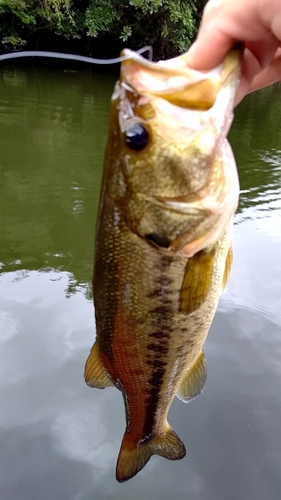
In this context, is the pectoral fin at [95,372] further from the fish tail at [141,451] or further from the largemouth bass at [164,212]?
the fish tail at [141,451]

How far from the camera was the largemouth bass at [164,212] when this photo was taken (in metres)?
1.17

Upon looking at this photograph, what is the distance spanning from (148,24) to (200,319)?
1795 centimetres

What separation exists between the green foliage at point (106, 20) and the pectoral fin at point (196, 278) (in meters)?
15.2

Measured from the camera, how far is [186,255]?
130 centimetres

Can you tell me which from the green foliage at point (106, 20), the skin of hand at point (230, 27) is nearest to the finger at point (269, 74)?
the skin of hand at point (230, 27)

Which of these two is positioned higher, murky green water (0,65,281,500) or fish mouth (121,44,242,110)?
fish mouth (121,44,242,110)

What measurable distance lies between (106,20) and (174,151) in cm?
1641

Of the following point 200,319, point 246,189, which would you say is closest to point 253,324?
point 200,319

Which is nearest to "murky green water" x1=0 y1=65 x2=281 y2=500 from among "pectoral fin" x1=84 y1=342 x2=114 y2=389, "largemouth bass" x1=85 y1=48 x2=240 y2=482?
"pectoral fin" x1=84 y1=342 x2=114 y2=389

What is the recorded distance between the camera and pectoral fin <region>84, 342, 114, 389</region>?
66.9 inches

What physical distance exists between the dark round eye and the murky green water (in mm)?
2122

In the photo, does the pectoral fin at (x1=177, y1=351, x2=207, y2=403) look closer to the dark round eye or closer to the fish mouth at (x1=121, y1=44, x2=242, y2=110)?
the dark round eye

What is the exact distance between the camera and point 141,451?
1.91 metres

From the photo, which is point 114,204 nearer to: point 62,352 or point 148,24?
point 62,352
